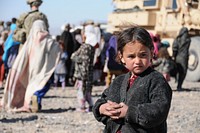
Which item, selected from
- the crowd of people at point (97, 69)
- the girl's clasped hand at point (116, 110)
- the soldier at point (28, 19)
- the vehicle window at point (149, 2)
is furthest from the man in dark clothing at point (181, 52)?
the girl's clasped hand at point (116, 110)

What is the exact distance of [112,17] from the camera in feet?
60.4

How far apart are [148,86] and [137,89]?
0.06 meters

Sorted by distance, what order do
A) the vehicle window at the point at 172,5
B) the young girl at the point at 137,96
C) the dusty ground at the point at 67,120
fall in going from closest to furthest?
the young girl at the point at 137,96 < the dusty ground at the point at 67,120 < the vehicle window at the point at 172,5

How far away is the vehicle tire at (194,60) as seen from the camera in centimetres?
1529

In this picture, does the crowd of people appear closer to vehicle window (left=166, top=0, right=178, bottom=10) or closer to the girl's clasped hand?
the girl's clasped hand

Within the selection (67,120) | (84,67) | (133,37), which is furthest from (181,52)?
(133,37)

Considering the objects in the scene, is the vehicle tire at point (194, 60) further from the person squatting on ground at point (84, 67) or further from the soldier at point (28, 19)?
the soldier at point (28, 19)

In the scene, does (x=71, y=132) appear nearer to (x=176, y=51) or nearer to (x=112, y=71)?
(x=112, y=71)

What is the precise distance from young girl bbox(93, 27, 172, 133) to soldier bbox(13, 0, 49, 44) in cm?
558

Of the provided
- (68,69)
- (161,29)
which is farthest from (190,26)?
(68,69)

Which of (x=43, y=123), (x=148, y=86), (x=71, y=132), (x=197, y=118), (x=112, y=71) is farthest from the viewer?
(x=112, y=71)

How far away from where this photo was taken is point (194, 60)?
1540cm

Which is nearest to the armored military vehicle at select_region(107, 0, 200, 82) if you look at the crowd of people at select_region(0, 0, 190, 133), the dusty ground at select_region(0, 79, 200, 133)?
→ the crowd of people at select_region(0, 0, 190, 133)

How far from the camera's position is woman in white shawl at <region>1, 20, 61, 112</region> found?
8.34 meters
